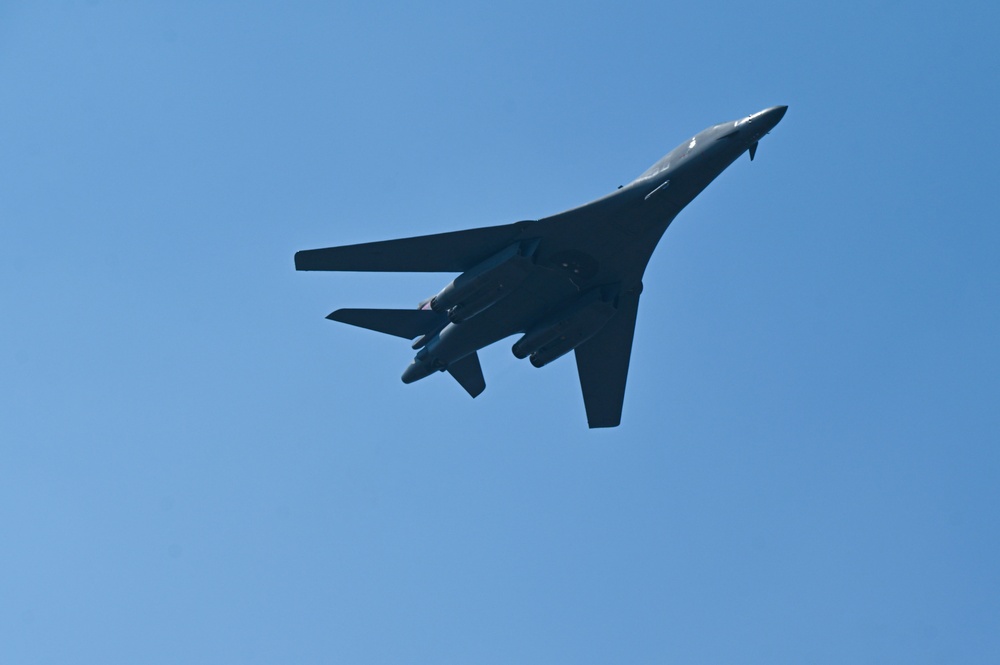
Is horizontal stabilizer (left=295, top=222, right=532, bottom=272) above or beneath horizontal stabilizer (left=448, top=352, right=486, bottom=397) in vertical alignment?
above

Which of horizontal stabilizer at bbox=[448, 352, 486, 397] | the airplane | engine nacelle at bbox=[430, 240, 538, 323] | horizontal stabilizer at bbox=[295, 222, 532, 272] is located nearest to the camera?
the airplane

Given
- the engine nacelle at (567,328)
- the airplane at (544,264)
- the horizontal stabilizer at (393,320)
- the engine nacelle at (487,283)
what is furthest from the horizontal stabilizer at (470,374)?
the engine nacelle at (487,283)

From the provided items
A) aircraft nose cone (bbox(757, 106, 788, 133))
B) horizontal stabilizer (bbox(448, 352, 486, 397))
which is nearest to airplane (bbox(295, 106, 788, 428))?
aircraft nose cone (bbox(757, 106, 788, 133))

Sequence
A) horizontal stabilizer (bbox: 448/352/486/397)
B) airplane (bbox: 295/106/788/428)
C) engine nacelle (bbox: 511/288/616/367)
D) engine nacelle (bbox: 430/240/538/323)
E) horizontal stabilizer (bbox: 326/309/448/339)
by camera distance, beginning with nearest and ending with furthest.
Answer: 1. airplane (bbox: 295/106/788/428)
2. engine nacelle (bbox: 430/240/538/323)
3. engine nacelle (bbox: 511/288/616/367)
4. horizontal stabilizer (bbox: 326/309/448/339)
5. horizontal stabilizer (bbox: 448/352/486/397)

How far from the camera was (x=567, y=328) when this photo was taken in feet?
124

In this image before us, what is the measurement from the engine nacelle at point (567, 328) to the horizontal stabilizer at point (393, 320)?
331cm

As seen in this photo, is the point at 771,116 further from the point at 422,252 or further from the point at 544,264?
the point at 422,252

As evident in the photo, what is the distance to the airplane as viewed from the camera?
35.0 m

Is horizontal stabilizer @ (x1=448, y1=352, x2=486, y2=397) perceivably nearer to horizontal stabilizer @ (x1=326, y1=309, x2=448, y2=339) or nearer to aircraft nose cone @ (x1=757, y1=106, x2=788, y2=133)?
horizontal stabilizer @ (x1=326, y1=309, x2=448, y2=339)

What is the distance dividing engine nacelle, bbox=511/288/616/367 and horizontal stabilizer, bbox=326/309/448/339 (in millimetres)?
3312

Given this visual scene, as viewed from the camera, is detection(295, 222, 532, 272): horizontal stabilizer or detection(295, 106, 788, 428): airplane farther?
detection(295, 222, 532, 272): horizontal stabilizer

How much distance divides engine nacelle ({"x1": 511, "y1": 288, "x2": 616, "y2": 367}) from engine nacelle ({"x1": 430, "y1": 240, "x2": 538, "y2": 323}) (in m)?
Answer: 2.41

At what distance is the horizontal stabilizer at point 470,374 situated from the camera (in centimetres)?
4041

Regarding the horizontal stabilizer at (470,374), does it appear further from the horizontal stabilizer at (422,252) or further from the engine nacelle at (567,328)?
the horizontal stabilizer at (422,252)
